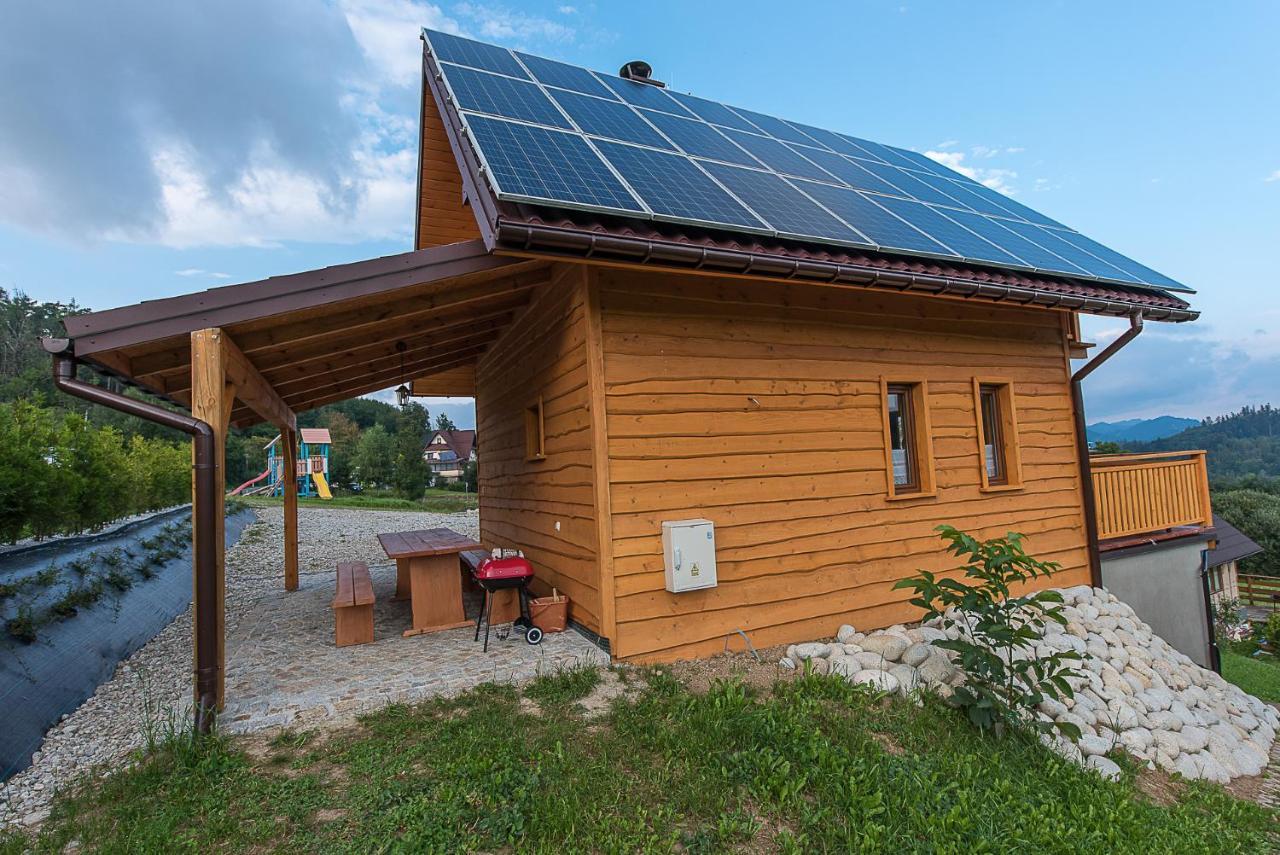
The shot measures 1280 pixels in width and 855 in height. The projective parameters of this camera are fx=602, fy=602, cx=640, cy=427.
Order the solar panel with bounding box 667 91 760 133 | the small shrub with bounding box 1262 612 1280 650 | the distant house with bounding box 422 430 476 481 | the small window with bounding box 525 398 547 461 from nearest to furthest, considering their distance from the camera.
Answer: the small window with bounding box 525 398 547 461 → the solar panel with bounding box 667 91 760 133 → the small shrub with bounding box 1262 612 1280 650 → the distant house with bounding box 422 430 476 481

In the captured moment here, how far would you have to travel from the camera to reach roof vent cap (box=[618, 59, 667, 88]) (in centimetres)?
928

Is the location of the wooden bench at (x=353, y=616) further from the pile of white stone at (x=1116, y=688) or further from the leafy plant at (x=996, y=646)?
the leafy plant at (x=996, y=646)

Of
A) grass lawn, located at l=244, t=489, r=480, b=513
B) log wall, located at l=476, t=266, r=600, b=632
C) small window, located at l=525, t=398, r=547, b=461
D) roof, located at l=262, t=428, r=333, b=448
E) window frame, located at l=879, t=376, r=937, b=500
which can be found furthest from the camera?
roof, located at l=262, t=428, r=333, b=448

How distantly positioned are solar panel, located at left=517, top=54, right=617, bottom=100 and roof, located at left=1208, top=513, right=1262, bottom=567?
35.9 feet

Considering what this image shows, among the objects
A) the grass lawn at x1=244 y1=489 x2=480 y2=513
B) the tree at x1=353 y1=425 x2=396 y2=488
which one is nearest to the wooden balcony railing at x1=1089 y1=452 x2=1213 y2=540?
the grass lawn at x1=244 y1=489 x2=480 y2=513

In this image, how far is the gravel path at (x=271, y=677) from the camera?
3.35 meters

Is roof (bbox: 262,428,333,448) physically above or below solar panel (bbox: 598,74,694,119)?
below

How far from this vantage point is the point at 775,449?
537cm

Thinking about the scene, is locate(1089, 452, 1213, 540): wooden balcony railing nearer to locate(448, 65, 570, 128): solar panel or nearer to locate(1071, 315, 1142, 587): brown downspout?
locate(1071, 315, 1142, 587): brown downspout

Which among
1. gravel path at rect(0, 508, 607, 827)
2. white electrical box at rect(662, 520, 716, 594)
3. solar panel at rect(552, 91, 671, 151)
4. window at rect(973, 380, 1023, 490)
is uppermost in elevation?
solar panel at rect(552, 91, 671, 151)

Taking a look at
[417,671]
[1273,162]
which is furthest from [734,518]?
[1273,162]

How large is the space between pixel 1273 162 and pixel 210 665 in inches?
1018

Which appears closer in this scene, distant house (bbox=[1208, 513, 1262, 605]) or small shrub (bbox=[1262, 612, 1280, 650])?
distant house (bbox=[1208, 513, 1262, 605])

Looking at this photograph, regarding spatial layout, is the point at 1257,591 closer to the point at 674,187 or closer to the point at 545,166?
the point at 674,187
